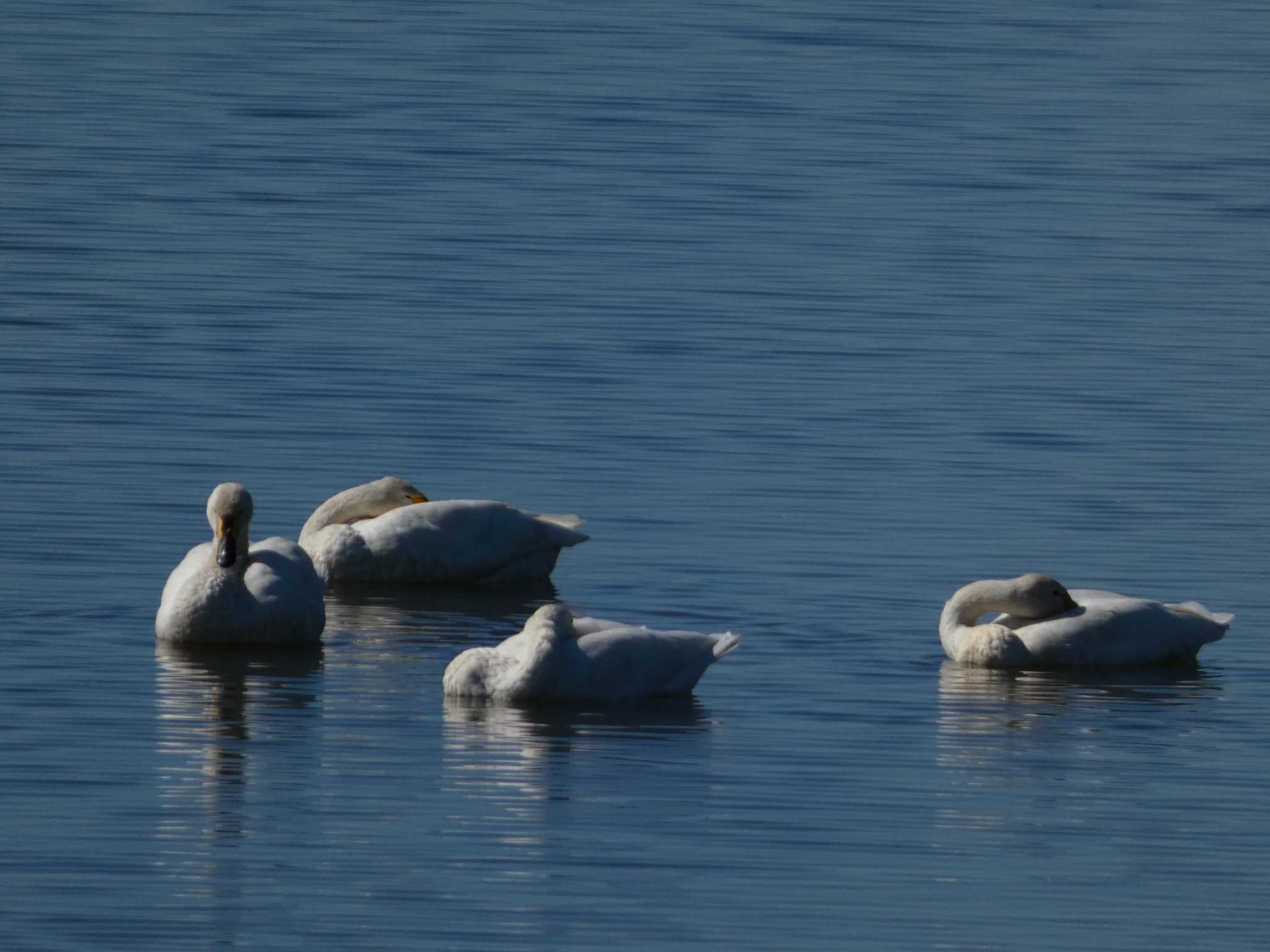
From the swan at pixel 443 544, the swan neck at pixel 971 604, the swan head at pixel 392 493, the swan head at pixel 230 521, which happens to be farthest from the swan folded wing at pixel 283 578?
the swan neck at pixel 971 604

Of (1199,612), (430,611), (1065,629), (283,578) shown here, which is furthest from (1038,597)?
(283,578)

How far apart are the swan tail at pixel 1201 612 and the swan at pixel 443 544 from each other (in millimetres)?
3493

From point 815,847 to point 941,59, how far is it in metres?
32.0

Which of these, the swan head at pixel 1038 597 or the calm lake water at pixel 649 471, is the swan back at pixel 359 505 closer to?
the calm lake water at pixel 649 471

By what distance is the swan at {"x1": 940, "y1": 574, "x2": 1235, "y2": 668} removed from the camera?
15.0 m

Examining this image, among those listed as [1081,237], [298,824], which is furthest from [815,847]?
[1081,237]

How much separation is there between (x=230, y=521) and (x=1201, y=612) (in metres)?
4.72

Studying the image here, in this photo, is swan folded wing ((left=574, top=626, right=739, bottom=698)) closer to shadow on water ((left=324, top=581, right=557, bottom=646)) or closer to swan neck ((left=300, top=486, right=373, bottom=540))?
shadow on water ((left=324, top=581, right=557, bottom=646))

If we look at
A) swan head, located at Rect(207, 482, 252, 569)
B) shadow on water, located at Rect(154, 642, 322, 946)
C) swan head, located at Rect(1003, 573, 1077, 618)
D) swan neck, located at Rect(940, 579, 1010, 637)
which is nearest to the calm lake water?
shadow on water, located at Rect(154, 642, 322, 946)

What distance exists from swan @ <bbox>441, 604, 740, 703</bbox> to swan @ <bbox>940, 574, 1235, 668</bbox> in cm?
154

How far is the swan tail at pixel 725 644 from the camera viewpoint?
1420 centimetres

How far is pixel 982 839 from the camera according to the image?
11.9 m

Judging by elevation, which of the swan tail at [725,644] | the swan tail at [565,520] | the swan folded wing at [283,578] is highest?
the swan tail at [565,520]

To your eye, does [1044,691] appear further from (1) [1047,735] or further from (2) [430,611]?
(2) [430,611]
